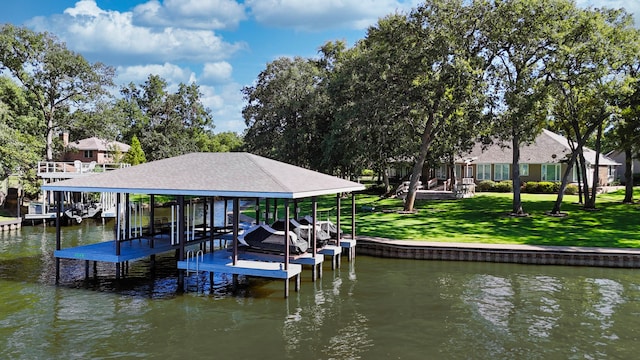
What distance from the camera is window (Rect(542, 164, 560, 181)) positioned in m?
46.0

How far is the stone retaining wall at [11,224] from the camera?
3076cm

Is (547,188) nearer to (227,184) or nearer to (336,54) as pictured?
(336,54)

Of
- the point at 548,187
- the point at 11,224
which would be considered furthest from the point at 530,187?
the point at 11,224

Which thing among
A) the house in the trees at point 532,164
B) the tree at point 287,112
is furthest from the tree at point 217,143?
the house in the trees at point 532,164

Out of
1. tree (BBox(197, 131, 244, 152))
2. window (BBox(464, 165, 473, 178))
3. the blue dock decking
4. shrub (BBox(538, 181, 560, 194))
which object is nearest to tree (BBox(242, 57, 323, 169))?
tree (BBox(197, 131, 244, 152))

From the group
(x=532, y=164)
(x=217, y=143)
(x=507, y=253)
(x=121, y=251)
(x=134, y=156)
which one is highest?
(x=217, y=143)

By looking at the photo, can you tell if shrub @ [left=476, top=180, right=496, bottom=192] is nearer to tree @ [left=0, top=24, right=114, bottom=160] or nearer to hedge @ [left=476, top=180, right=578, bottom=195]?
hedge @ [left=476, top=180, right=578, bottom=195]

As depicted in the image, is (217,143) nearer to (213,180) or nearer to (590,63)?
(590,63)

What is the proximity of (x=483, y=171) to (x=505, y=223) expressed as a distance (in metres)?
21.3

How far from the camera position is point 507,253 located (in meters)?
21.7

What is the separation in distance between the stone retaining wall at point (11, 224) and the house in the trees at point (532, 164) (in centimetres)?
3534

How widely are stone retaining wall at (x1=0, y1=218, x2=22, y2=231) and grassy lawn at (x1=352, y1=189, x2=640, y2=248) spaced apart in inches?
843

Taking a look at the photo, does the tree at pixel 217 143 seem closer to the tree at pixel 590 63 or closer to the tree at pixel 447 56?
the tree at pixel 447 56

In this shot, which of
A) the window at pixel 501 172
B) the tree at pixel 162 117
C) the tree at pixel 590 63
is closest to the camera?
the tree at pixel 590 63
